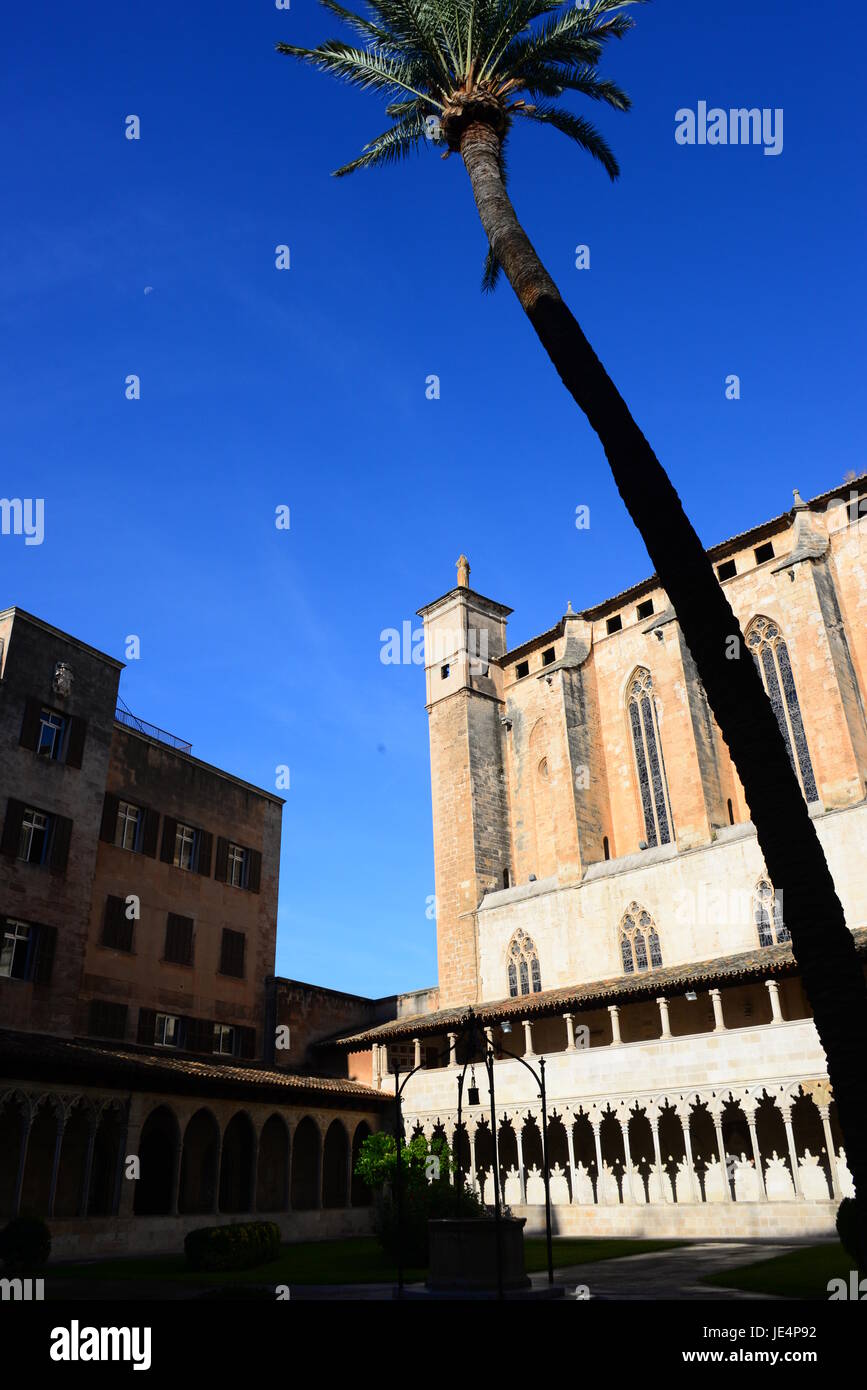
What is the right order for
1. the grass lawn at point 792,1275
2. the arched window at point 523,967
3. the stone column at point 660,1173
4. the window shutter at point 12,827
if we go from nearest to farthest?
the grass lawn at point 792,1275 < the stone column at point 660,1173 < the window shutter at point 12,827 < the arched window at point 523,967

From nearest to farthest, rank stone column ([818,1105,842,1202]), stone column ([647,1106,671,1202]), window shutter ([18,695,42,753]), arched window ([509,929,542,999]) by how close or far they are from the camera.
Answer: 1. stone column ([818,1105,842,1202])
2. stone column ([647,1106,671,1202])
3. window shutter ([18,695,42,753])
4. arched window ([509,929,542,999])

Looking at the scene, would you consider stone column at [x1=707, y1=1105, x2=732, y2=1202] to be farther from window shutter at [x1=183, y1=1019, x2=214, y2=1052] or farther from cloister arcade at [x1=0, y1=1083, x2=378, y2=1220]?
window shutter at [x1=183, y1=1019, x2=214, y2=1052]

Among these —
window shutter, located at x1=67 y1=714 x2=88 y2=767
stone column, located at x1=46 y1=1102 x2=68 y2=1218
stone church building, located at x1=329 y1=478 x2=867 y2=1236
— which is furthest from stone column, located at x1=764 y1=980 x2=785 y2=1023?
window shutter, located at x1=67 y1=714 x2=88 y2=767

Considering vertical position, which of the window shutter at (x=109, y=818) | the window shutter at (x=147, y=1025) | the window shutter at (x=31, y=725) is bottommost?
the window shutter at (x=147, y=1025)

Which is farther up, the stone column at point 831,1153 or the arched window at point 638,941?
the arched window at point 638,941

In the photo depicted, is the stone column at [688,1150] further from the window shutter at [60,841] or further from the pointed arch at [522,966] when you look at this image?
the window shutter at [60,841]

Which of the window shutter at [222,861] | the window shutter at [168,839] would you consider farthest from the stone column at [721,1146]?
the window shutter at [168,839]

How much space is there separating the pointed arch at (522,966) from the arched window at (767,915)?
911cm

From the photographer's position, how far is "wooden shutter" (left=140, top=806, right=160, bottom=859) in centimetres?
3231

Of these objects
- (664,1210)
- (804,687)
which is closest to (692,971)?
(664,1210)

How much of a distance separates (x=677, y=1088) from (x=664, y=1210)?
2.96 m

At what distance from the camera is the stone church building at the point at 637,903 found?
26.1 meters

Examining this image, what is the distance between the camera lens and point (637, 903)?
111 ft

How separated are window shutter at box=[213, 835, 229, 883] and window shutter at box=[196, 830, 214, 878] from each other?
398 mm
